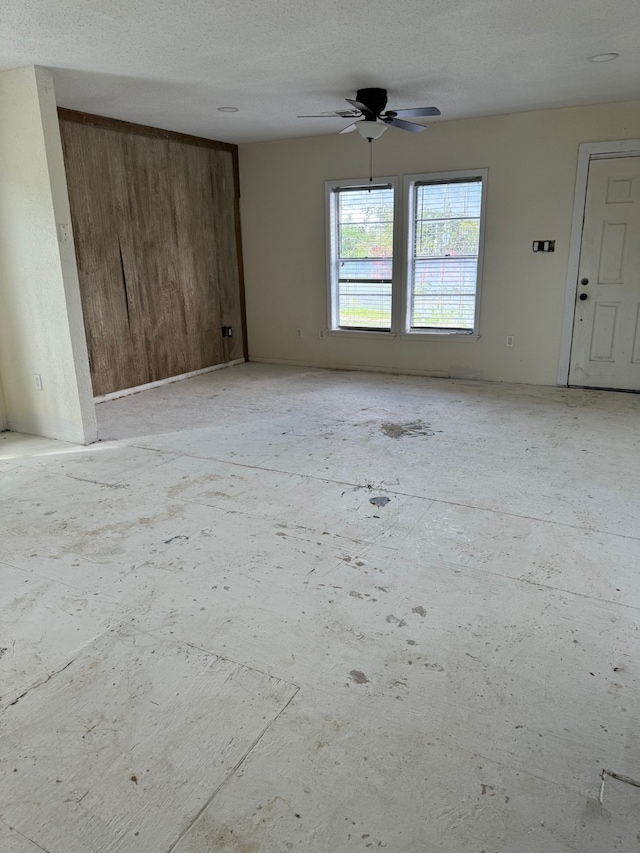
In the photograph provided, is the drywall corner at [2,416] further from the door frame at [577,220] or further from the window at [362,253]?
the door frame at [577,220]

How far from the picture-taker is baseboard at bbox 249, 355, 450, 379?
643 cm

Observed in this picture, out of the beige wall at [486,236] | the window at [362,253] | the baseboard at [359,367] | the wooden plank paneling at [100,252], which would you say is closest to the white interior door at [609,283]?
the beige wall at [486,236]

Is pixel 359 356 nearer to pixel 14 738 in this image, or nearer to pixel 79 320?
pixel 79 320

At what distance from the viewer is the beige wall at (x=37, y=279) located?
12.6 ft

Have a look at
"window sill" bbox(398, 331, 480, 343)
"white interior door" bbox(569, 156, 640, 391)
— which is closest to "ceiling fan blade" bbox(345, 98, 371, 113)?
"white interior door" bbox(569, 156, 640, 391)

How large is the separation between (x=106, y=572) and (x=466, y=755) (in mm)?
1707

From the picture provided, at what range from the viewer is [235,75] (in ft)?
13.3

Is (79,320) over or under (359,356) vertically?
over

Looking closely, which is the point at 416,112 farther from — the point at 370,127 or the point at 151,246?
the point at 151,246

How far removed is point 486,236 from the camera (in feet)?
19.2

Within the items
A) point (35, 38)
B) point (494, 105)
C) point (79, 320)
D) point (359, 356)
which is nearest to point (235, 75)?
point (35, 38)

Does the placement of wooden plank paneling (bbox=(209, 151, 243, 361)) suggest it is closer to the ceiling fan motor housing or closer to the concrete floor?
the ceiling fan motor housing

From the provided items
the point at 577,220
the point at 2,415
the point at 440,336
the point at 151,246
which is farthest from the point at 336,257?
the point at 2,415

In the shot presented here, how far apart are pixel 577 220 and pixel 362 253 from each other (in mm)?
2193
